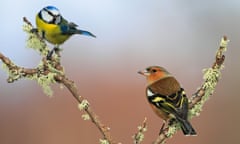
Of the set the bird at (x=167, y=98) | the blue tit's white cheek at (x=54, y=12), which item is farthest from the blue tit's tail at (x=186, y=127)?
the blue tit's white cheek at (x=54, y=12)

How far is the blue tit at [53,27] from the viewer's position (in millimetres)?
786

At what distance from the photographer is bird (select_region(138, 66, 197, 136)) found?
2.64 ft

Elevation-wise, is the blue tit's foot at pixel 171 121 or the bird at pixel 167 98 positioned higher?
the bird at pixel 167 98

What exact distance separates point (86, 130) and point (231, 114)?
2.93 ft

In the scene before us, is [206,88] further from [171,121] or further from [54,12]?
[54,12]

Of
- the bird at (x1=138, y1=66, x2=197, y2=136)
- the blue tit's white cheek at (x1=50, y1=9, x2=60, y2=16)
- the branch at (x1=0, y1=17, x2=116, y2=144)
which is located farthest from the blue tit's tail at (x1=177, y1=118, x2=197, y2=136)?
the blue tit's white cheek at (x1=50, y1=9, x2=60, y2=16)

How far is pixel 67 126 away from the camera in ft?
7.97

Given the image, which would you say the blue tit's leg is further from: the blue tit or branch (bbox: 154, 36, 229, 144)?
branch (bbox: 154, 36, 229, 144)

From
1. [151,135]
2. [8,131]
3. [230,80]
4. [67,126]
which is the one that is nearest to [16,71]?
[151,135]

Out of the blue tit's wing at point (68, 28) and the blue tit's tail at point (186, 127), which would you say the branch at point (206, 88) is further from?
the blue tit's wing at point (68, 28)

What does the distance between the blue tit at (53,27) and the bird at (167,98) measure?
181 millimetres

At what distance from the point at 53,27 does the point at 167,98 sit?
0.24m

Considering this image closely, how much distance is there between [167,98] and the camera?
92 cm

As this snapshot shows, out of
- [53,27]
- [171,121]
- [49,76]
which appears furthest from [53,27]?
[171,121]
